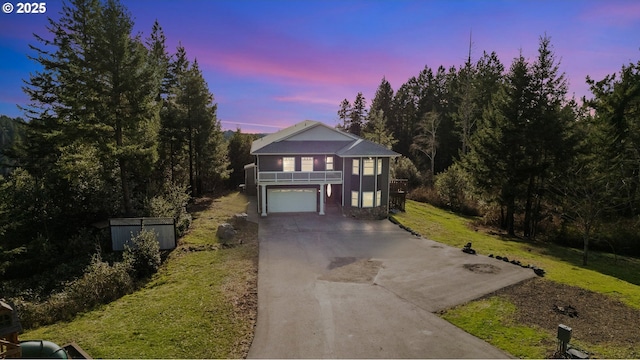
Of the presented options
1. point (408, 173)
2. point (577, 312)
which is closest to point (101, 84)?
point (577, 312)

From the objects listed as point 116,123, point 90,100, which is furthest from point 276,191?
point 90,100

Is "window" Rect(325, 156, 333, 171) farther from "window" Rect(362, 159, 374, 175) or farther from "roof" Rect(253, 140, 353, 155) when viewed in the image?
"window" Rect(362, 159, 374, 175)

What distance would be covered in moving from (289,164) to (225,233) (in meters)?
9.48

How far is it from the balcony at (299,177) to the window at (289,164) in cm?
121

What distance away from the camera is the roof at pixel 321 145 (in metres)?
27.4

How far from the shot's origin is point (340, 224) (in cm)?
2466

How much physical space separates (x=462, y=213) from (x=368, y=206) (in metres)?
12.6

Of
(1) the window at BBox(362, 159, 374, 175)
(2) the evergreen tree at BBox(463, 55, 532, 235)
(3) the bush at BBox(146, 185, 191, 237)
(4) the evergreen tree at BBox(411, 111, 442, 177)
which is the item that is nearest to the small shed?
(3) the bush at BBox(146, 185, 191, 237)

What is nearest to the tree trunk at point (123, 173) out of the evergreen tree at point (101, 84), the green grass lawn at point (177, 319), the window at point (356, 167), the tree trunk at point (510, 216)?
the evergreen tree at point (101, 84)

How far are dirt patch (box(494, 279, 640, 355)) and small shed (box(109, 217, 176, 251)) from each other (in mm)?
17354

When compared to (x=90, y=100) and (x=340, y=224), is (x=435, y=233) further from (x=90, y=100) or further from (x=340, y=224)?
(x=90, y=100)

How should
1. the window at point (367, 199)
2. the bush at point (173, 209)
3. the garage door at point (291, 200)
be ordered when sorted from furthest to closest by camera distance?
the garage door at point (291, 200)
the window at point (367, 199)
the bush at point (173, 209)

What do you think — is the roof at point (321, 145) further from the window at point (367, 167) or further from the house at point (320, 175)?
the window at point (367, 167)

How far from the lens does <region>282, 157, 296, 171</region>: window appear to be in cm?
2855
